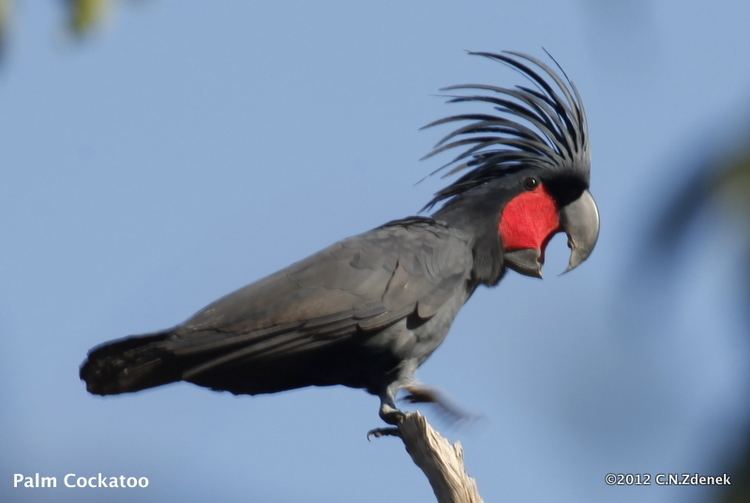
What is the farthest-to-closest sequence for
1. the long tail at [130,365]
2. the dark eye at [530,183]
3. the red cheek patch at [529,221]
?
the dark eye at [530,183] → the red cheek patch at [529,221] → the long tail at [130,365]

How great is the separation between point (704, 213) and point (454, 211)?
465 centimetres

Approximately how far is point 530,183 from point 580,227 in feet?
1.39

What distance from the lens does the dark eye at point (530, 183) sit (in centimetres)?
663

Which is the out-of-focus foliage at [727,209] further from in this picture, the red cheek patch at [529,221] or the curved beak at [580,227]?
the curved beak at [580,227]

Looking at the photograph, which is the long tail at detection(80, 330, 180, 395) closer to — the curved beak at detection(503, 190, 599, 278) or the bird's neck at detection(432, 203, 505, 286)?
the bird's neck at detection(432, 203, 505, 286)

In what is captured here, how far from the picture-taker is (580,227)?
6688 millimetres

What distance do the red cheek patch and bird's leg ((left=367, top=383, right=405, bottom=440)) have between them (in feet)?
4.02

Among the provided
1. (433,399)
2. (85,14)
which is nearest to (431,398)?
(433,399)

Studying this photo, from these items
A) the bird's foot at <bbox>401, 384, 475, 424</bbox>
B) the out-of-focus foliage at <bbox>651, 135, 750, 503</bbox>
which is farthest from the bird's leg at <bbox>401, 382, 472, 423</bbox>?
the out-of-focus foliage at <bbox>651, 135, 750, 503</bbox>

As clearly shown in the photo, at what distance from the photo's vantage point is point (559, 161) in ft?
22.4

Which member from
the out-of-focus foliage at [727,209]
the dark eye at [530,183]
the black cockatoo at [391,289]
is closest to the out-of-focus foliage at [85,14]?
the out-of-focus foliage at [727,209]

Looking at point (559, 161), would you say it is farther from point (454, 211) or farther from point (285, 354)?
point (285, 354)

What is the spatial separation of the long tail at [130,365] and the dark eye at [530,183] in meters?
2.46

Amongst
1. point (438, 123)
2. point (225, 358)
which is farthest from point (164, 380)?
point (438, 123)
